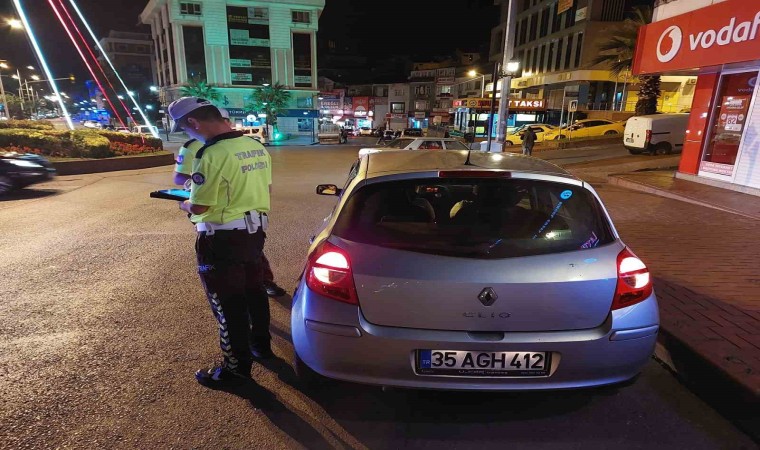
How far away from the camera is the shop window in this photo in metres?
10.2

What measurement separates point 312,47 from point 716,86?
57956mm

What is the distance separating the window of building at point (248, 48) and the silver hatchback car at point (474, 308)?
6198 cm

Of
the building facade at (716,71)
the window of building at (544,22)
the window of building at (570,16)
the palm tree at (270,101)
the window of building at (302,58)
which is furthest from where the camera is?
the window of building at (302,58)

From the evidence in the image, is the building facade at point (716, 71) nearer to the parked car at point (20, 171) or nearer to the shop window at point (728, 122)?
the shop window at point (728, 122)

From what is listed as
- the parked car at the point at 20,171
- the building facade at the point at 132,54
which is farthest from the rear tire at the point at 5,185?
the building facade at the point at 132,54

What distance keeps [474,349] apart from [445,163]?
3.96 ft

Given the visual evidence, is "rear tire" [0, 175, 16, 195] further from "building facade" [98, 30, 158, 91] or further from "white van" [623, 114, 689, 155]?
"building facade" [98, 30, 158, 91]

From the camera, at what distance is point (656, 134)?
18.1 meters

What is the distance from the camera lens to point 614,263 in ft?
7.81

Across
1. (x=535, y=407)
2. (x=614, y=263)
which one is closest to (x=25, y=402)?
(x=535, y=407)

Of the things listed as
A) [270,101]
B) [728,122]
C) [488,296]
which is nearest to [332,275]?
[488,296]

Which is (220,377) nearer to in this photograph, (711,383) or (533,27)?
(711,383)

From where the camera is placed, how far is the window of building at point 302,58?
61219 mm

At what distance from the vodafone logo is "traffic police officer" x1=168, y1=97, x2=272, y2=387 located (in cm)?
1147
